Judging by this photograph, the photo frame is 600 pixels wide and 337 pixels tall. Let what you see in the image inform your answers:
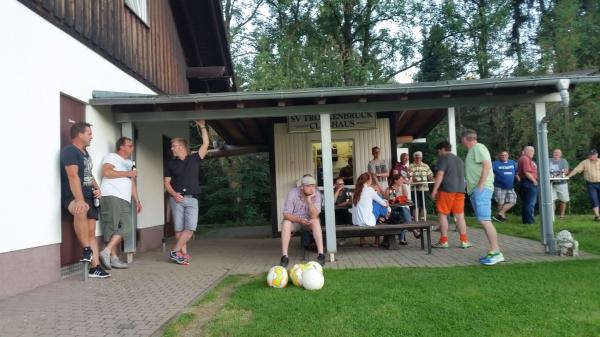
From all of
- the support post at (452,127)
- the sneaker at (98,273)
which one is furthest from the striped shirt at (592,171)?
the sneaker at (98,273)

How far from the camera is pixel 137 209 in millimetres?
7504

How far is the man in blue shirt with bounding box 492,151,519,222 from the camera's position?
11.3 meters

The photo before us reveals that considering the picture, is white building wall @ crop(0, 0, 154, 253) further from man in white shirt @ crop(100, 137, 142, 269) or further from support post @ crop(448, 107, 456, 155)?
support post @ crop(448, 107, 456, 155)

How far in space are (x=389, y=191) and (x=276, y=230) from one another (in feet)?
10.8

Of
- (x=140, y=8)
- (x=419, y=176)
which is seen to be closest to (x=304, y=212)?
(x=419, y=176)

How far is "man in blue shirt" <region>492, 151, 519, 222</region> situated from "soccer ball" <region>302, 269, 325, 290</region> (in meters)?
7.54

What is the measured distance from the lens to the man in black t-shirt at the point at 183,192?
7152mm

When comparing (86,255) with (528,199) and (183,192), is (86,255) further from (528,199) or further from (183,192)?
(528,199)

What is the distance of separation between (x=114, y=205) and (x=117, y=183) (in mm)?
299

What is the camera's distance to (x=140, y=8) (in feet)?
31.7

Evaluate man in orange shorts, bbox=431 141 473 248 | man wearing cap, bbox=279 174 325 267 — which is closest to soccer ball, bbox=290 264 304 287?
man wearing cap, bbox=279 174 325 267

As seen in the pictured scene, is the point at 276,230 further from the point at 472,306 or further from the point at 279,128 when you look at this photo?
the point at 472,306

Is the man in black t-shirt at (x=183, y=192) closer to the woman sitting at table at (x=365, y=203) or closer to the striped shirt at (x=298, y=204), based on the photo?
the striped shirt at (x=298, y=204)

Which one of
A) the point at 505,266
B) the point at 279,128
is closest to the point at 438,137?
the point at 279,128
